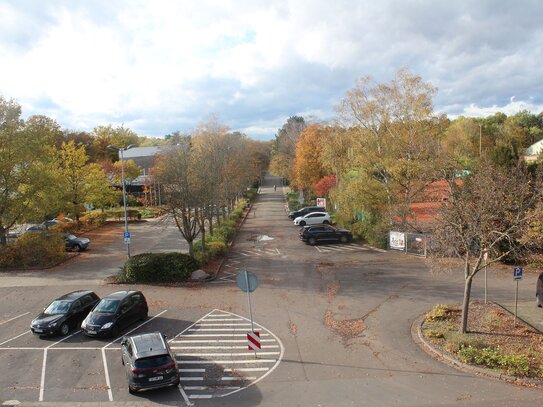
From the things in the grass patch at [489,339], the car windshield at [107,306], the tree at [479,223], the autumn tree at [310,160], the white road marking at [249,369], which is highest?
the autumn tree at [310,160]

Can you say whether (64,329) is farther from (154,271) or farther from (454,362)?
(454,362)

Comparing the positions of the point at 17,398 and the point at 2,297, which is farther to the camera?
the point at 2,297

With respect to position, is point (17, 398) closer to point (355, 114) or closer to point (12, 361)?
point (12, 361)

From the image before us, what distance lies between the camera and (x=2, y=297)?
2142 cm

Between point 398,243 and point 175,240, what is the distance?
18.4 meters

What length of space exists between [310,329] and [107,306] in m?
7.41

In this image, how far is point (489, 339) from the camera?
575 inches

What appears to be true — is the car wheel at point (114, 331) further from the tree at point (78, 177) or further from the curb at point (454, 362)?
the tree at point (78, 177)

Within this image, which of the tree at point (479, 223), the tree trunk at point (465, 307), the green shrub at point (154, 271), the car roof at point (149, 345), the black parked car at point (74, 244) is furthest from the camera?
the black parked car at point (74, 244)

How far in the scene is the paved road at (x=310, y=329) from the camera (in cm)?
1151

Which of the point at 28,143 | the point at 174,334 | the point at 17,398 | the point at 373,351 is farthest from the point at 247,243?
the point at 17,398

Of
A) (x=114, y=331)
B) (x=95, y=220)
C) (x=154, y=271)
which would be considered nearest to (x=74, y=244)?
(x=154, y=271)

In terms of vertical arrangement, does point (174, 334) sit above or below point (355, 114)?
below

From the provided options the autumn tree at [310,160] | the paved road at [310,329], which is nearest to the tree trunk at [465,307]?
the paved road at [310,329]
